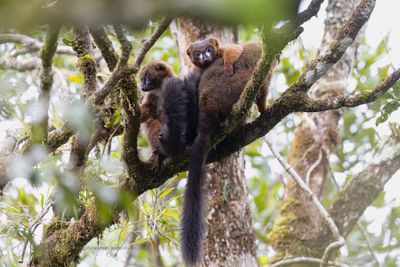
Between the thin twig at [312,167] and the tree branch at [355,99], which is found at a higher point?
the thin twig at [312,167]

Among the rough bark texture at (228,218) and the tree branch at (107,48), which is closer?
the tree branch at (107,48)

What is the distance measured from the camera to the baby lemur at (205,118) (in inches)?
149

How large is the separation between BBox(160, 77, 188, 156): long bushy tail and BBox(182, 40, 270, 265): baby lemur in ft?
0.49

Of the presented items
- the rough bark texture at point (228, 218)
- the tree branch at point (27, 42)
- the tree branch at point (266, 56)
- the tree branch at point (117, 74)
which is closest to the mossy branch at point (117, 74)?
Result: the tree branch at point (117, 74)

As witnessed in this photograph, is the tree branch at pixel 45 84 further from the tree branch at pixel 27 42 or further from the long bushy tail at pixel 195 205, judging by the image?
the tree branch at pixel 27 42

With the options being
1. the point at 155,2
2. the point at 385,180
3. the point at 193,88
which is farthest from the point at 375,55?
the point at 155,2

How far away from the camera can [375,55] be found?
7.42 m

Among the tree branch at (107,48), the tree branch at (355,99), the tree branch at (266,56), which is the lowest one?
the tree branch at (355,99)

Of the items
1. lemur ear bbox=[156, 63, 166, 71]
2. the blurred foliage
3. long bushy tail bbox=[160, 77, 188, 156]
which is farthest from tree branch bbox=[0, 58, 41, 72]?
→ long bushy tail bbox=[160, 77, 188, 156]

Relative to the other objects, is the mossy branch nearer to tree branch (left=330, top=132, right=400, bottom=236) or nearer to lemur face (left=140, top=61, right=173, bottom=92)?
lemur face (left=140, top=61, right=173, bottom=92)

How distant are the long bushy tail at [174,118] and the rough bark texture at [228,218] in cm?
69

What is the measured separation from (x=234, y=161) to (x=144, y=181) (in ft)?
4.75

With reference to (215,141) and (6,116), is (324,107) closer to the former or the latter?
(215,141)

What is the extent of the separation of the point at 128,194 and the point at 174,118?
2.35 m
